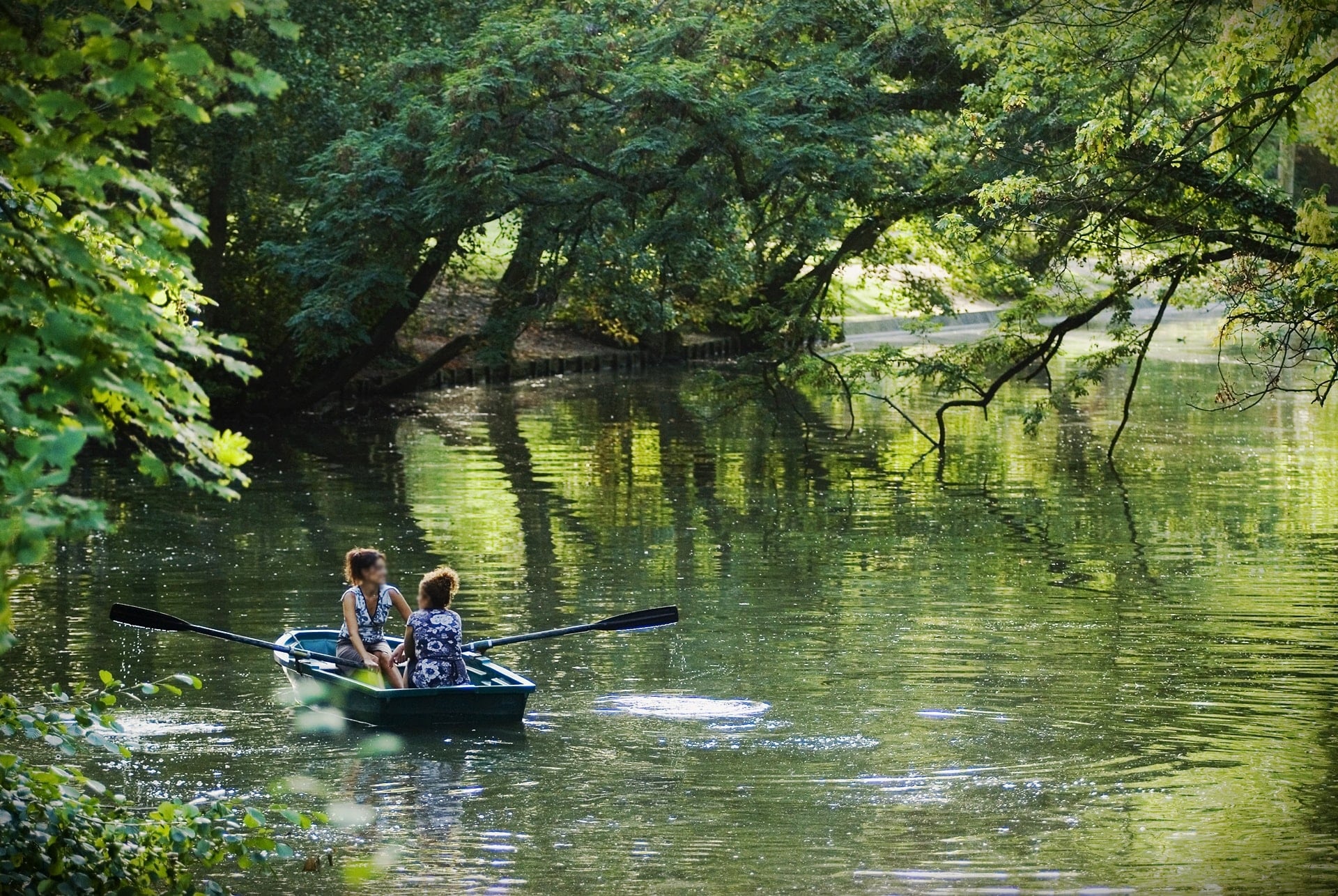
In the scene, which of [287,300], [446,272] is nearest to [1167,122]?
[287,300]

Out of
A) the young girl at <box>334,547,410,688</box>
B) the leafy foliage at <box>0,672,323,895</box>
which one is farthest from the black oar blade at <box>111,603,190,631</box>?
the leafy foliage at <box>0,672,323,895</box>

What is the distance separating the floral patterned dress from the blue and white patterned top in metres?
0.60

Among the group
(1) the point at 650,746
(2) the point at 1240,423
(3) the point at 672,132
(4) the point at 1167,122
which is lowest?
(1) the point at 650,746

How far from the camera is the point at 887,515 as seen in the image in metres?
19.2

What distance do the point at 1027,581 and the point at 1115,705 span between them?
14.5 feet

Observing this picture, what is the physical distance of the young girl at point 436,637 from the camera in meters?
10.6

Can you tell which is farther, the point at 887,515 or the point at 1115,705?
the point at 887,515

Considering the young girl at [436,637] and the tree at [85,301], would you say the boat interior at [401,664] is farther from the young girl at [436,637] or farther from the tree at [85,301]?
the tree at [85,301]

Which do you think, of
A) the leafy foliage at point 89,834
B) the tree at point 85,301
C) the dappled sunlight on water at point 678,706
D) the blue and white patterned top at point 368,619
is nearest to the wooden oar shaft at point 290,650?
the blue and white patterned top at point 368,619

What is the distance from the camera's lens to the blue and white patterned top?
11273 millimetres

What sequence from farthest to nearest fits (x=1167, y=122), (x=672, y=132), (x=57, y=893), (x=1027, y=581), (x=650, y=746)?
1. (x=672, y=132)
2. (x=1027, y=581)
3. (x=1167, y=122)
4. (x=650, y=746)
5. (x=57, y=893)

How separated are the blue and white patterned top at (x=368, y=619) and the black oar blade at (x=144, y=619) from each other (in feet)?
3.48

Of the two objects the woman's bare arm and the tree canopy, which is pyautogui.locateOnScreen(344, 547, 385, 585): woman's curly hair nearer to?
the woman's bare arm

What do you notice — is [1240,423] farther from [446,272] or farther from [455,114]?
[446,272]
